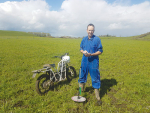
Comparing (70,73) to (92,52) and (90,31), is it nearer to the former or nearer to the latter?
(92,52)

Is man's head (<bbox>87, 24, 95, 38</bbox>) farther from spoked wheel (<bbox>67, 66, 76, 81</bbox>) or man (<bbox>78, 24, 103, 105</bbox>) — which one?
spoked wheel (<bbox>67, 66, 76, 81</bbox>)

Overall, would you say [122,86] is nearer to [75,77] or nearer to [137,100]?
[137,100]

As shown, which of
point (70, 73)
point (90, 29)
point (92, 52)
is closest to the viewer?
point (90, 29)

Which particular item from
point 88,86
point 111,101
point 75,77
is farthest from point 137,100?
point 75,77

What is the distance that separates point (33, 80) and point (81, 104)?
354 centimetres

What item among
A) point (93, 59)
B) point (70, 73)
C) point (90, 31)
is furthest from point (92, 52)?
point (70, 73)

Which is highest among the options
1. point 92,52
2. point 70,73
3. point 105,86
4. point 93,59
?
point 92,52

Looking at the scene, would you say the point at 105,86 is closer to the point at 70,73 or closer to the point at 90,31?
the point at 70,73

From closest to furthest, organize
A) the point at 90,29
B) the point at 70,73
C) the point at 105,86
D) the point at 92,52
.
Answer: the point at 90,29 → the point at 92,52 → the point at 105,86 → the point at 70,73

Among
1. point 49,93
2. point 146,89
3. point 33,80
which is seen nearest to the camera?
point 49,93

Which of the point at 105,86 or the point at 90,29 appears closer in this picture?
the point at 90,29

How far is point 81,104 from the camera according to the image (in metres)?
4.13

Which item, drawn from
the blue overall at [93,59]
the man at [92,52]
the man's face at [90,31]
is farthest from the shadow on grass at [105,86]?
the man's face at [90,31]

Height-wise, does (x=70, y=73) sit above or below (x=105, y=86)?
above
